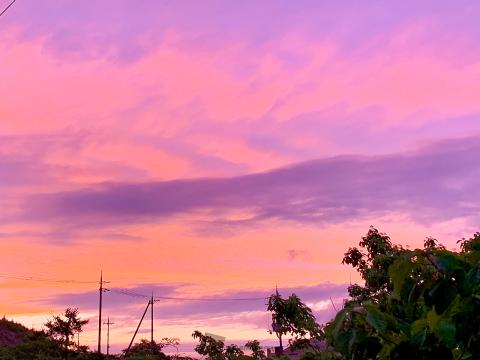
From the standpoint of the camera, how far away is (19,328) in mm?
67188

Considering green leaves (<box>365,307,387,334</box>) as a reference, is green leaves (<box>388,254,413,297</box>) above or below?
above

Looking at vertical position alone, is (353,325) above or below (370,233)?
below

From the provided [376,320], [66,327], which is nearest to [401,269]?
[376,320]

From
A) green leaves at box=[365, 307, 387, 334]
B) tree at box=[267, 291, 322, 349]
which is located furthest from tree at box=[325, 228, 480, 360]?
tree at box=[267, 291, 322, 349]

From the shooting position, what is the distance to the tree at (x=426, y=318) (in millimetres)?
2594

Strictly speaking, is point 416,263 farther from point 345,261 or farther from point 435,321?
point 345,261

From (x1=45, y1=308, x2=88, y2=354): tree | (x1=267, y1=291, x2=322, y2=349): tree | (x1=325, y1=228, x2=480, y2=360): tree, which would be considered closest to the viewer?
(x1=325, y1=228, x2=480, y2=360): tree

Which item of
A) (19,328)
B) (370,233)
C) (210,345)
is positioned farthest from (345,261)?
(19,328)

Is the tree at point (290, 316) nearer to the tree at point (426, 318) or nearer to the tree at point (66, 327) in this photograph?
the tree at point (426, 318)

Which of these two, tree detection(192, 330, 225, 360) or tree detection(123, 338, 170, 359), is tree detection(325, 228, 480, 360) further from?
tree detection(192, 330, 225, 360)

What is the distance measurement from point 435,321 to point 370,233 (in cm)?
2497

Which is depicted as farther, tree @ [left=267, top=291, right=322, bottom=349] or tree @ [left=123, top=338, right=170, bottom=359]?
tree @ [left=267, top=291, right=322, bottom=349]

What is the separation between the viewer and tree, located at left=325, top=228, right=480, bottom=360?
259 cm

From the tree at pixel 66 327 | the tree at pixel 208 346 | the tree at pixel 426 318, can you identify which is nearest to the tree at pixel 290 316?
the tree at pixel 208 346
